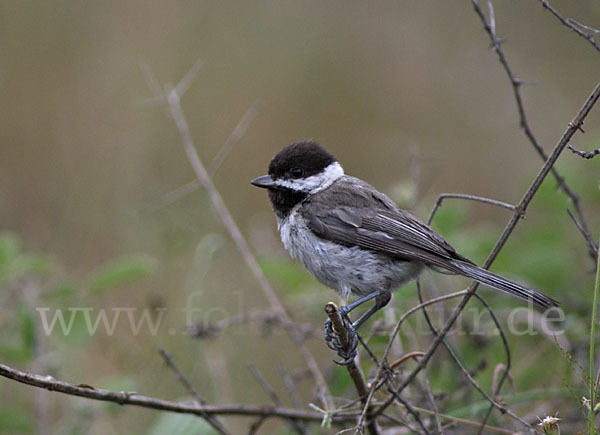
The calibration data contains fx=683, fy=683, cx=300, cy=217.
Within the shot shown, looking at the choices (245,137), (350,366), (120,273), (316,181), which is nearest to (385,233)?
(316,181)

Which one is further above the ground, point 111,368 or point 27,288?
point 27,288

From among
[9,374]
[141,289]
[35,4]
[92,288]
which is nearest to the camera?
[9,374]

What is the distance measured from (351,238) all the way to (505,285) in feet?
2.64

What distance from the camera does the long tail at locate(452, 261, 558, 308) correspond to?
2.65 m

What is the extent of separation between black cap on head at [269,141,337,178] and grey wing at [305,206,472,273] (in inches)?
12.3

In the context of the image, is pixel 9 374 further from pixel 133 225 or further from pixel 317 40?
pixel 317 40

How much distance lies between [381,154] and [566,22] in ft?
16.7

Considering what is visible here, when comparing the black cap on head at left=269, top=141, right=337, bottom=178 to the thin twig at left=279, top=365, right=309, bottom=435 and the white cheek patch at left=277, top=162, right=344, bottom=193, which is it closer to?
the white cheek patch at left=277, top=162, right=344, bottom=193

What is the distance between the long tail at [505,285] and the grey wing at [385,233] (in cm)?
14

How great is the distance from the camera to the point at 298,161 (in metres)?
3.64

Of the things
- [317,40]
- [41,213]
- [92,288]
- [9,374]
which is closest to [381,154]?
[317,40]

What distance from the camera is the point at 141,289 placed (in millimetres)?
6020

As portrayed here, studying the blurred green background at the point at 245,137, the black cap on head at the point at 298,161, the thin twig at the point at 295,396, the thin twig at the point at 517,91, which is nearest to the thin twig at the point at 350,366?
the thin twig at the point at 295,396

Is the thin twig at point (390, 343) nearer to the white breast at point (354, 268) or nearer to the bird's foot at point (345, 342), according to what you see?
the bird's foot at point (345, 342)
